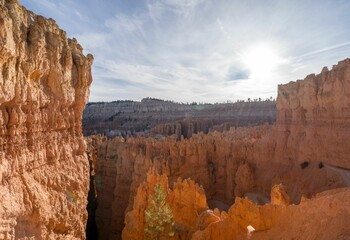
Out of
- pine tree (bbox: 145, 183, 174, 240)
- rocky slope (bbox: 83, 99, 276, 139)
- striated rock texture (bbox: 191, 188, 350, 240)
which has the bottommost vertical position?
pine tree (bbox: 145, 183, 174, 240)

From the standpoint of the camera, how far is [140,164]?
74.0ft

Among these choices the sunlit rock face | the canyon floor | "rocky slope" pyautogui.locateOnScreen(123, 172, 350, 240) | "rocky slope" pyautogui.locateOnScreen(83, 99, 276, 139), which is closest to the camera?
"rocky slope" pyautogui.locateOnScreen(123, 172, 350, 240)

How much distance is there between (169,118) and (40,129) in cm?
6795

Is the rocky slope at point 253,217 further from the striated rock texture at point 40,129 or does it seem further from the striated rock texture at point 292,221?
the striated rock texture at point 40,129

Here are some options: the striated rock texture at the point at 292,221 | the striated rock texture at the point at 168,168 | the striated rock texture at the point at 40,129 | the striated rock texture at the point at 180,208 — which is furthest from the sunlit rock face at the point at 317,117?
the striated rock texture at the point at 40,129

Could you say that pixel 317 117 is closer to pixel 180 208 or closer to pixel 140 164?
pixel 180 208

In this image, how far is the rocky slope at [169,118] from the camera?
59.7 meters

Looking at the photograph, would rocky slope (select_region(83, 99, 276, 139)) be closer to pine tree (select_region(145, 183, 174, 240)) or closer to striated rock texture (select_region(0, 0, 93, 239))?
pine tree (select_region(145, 183, 174, 240))

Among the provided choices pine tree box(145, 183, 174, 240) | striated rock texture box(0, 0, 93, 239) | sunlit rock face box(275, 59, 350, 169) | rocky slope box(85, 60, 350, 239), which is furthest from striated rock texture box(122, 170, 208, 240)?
sunlit rock face box(275, 59, 350, 169)

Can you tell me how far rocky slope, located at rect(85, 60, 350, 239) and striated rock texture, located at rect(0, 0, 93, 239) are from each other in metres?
11.4

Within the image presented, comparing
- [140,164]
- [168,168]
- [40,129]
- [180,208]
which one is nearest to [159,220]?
[180,208]

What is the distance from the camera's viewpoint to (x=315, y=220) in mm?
6863

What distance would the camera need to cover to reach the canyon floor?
680 centimetres

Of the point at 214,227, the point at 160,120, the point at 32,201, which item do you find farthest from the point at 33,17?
the point at 160,120
